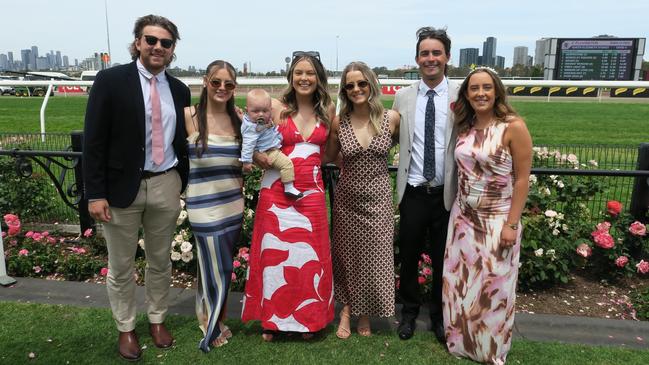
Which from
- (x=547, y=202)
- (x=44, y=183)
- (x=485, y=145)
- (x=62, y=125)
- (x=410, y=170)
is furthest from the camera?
(x=62, y=125)

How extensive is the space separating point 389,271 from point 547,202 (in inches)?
70.5

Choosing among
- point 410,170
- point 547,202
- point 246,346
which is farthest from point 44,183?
point 547,202

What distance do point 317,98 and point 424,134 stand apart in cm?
76

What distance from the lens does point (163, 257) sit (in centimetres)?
349

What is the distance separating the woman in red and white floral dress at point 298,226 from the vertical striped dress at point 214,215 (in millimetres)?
175

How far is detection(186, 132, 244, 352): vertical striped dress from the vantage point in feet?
10.6

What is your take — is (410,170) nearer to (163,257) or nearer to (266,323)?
(266,323)

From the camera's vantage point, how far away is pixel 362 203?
137 inches

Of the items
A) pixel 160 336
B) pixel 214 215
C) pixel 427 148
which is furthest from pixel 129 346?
pixel 427 148

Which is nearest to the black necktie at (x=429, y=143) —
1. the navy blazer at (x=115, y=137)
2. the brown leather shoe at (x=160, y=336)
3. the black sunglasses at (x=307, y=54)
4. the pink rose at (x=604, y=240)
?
the black sunglasses at (x=307, y=54)

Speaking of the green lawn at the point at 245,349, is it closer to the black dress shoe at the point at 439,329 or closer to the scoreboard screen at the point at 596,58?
the black dress shoe at the point at 439,329

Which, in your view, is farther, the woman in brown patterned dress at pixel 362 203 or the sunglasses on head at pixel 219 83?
the woman in brown patterned dress at pixel 362 203

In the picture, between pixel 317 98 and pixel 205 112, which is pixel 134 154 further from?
pixel 317 98

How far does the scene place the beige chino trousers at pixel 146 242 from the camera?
3209 millimetres
